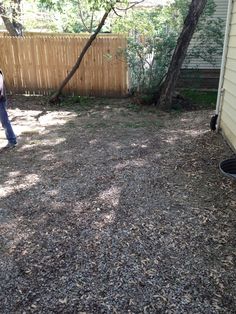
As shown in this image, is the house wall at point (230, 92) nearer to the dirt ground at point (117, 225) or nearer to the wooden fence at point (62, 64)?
the dirt ground at point (117, 225)

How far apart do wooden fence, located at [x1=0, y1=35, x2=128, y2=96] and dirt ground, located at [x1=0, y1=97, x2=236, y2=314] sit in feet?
11.9

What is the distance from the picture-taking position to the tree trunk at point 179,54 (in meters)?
7.12

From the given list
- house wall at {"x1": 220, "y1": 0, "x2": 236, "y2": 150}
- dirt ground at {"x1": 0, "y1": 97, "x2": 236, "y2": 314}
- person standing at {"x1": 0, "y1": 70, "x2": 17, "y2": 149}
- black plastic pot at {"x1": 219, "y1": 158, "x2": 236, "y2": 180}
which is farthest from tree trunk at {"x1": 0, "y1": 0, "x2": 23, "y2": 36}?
black plastic pot at {"x1": 219, "y1": 158, "x2": 236, "y2": 180}

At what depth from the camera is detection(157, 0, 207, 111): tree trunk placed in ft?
23.4

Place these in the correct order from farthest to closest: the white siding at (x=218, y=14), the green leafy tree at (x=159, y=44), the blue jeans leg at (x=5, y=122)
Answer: the white siding at (x=218, y=14), the green leafy tree at (x=159, y=44), the blue jeans leg at (x=5, y=122)

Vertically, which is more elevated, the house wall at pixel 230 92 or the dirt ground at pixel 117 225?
the house wall at pixel 230 92

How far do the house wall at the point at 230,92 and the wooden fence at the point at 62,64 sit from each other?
392 cm

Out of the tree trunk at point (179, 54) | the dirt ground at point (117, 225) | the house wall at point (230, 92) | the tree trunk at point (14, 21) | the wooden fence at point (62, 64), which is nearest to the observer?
the dirt ground at point (117, 225)

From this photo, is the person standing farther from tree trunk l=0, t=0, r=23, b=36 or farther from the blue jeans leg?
tree trunk l=0, t=0, r=23, b=36

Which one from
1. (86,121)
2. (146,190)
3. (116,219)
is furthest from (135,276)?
(86,121)

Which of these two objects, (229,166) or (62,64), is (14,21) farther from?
(229,166)

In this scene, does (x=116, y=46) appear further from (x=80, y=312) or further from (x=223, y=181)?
(x=80, y=312)

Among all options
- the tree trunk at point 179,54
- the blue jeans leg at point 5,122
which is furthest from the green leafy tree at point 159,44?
the blue jeans leg at point 5,122

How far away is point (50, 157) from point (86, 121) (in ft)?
7.32
